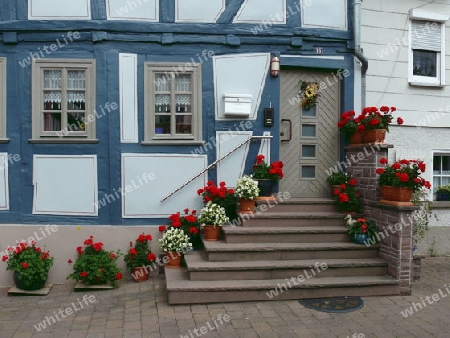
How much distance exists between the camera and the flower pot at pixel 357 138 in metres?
6.84

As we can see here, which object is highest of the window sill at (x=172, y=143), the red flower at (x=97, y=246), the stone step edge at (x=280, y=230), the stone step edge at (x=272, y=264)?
the window sill at (x=172, y=143)

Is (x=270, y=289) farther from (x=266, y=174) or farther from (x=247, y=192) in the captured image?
(x=266, y=174)

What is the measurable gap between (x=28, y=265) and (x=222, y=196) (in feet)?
9.82

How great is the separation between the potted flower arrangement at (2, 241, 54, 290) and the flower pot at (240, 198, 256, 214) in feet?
9.79

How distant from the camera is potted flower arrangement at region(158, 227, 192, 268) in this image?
6.33 m

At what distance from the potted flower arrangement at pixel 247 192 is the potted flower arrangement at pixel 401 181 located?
1.86 meters

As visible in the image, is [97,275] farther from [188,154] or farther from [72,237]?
[188,154]

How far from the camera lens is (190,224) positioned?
6.70 metres

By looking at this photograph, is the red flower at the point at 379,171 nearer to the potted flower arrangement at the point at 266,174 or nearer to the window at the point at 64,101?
the potted flower arrangement at the point at 266,174

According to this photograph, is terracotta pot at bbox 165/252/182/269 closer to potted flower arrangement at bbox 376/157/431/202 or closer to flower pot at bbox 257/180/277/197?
flower pot at bbox 257/180/277/197

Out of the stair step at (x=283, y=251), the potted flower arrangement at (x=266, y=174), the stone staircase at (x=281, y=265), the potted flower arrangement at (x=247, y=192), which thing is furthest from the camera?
the potted flower arrangement at (x=266, y=174)

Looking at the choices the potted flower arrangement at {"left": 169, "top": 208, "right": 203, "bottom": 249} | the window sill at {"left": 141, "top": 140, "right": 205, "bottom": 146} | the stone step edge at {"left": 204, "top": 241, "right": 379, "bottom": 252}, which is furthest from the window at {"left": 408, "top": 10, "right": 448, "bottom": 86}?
the potted flower arrangement at {"left": 169, "top": 208, "right": 203, "bottom": 249}

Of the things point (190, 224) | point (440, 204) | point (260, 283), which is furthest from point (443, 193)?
point (190, 224)

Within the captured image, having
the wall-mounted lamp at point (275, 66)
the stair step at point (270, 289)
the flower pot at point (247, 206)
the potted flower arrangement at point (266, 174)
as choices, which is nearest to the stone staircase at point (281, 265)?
the stair step at point (270, 289)
